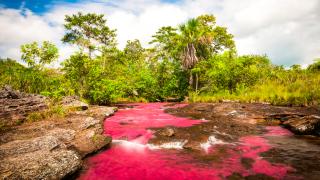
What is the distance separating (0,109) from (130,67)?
18.3m

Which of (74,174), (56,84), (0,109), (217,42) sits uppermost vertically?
(217,42)

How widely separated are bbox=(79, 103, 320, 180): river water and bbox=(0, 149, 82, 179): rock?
41 centimetres

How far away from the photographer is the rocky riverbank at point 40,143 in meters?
4.10

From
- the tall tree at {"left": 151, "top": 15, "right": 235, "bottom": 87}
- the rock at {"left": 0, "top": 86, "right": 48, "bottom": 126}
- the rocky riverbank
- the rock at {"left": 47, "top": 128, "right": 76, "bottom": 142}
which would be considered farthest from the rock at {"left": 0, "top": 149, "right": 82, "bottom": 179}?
the tall tree at {"left": 151, "top": 15, "right": 235, "bottom": 87}

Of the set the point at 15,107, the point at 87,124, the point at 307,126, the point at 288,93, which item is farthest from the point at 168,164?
the point at 288,93

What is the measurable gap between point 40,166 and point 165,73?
77.9 feet

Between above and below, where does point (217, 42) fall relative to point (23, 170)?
above

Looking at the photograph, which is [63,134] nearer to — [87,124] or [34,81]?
[87,124]

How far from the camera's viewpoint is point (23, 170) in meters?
3.95

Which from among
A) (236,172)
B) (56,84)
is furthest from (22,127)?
(56,84)

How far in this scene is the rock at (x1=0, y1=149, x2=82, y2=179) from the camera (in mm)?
3879

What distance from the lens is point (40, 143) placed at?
214 inches

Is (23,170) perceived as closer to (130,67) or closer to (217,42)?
(130,67)

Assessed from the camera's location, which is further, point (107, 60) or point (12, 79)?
point (107, 60)
